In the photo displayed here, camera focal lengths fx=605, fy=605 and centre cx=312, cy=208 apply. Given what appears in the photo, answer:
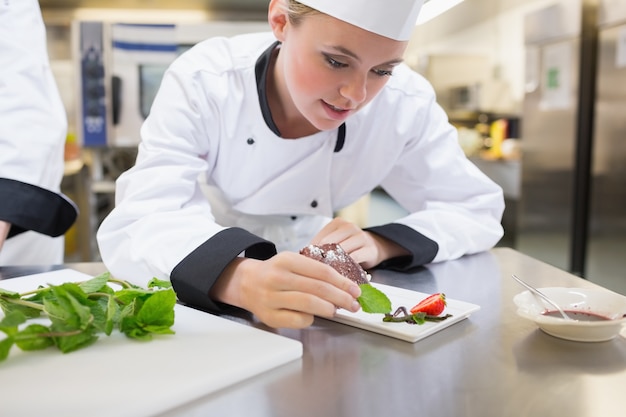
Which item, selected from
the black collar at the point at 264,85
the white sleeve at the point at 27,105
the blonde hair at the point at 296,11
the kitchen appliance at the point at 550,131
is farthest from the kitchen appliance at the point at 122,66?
the blonde hair at the point at 296,11

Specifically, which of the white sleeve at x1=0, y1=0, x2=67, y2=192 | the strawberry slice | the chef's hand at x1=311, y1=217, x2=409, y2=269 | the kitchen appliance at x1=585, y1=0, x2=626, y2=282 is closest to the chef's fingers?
the strawberry slice

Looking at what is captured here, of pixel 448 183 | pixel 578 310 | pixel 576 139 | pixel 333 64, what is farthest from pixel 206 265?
pixel 576 139

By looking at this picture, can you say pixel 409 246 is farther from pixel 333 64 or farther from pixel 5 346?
Result: pixel 5 346

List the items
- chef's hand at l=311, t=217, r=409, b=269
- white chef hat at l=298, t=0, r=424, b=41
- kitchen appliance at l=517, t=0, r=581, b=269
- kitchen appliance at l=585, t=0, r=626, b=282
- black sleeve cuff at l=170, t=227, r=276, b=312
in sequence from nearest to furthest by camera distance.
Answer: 1. black sleeve cuff at l=170, t=227, r=276, b=312
2. white chef hat at l=298, t=0, r=424, b=41
3. chef's hand at l=311, t=217, r=409, b=269
4. kitchen appliance at l=585, t=0, r=626, b=282
5. kitchen appliance at l=517, t=0, r=581, b=269

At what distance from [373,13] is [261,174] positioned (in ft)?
1.50

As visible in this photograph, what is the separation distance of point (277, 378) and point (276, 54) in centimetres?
86

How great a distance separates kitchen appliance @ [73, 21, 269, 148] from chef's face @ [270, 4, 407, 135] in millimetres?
2639

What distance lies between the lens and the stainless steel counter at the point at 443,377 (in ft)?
1.90

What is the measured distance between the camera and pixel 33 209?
120cm

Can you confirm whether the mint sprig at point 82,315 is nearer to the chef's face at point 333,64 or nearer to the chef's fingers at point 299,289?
the chef's fingers at point 299,289

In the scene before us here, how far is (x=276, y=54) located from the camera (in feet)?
4.39

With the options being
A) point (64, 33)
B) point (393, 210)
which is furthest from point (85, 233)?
point (393, 210)

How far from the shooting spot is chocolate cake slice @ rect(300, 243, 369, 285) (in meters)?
0.94

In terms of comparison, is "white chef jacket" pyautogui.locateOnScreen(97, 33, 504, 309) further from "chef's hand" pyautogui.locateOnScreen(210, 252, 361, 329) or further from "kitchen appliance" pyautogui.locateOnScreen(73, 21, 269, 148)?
"kitchen appliance" pyautogui.locateOnScreen(73, 21, 269, 148)
